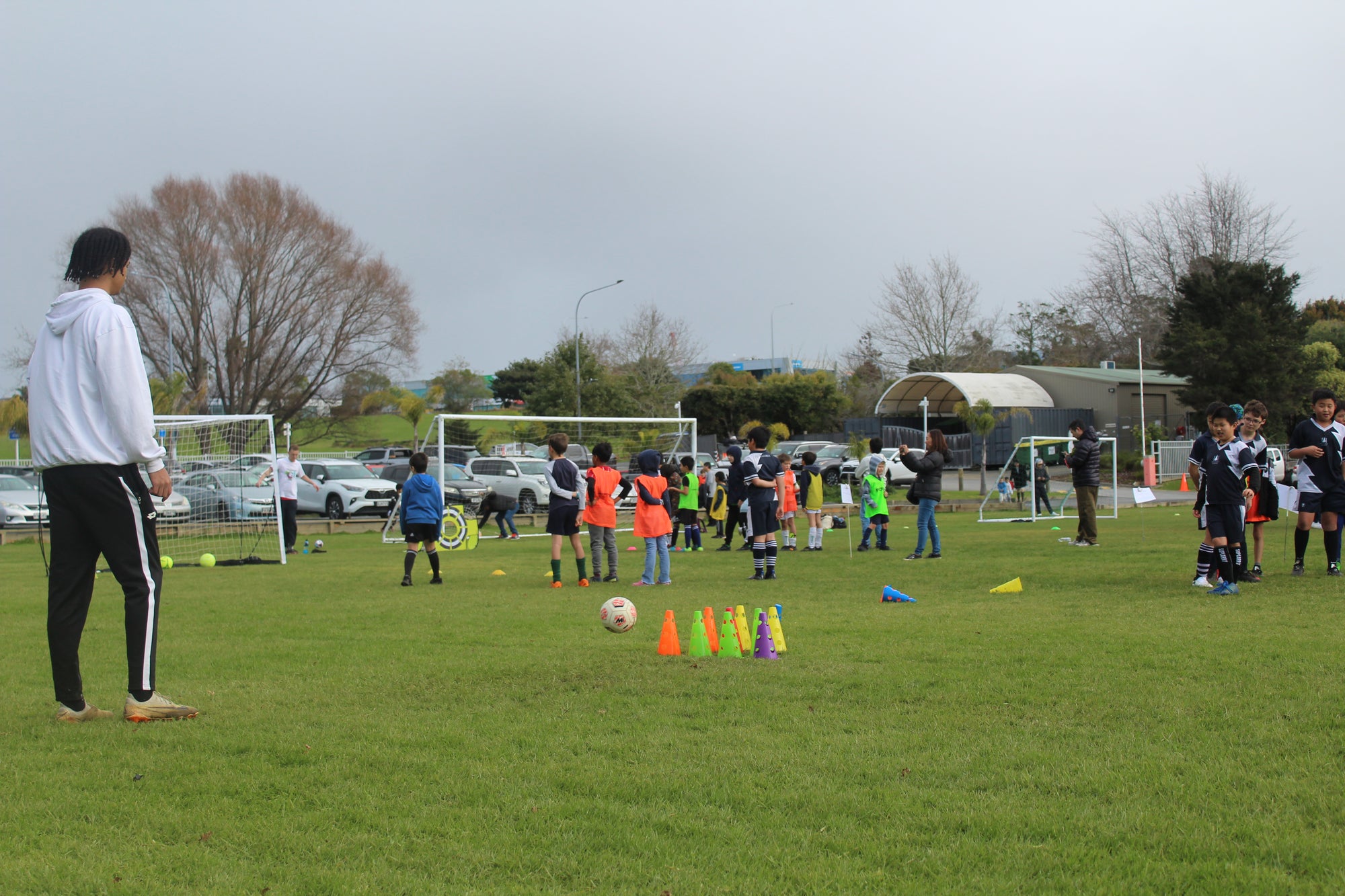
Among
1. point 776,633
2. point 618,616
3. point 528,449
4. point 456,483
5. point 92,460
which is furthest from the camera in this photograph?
point 528,449

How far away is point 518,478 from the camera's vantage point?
2823 centimetres

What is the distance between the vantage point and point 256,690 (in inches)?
236

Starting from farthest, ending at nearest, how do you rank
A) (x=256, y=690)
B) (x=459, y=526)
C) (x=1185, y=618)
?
(x=459, y=526) < (x=1185, y=618) < (x=256, y=690)

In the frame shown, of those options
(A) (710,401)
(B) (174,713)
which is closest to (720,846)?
(B) (174,713)

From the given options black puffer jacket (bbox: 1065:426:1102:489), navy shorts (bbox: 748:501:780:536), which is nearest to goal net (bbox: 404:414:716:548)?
black puffer jacket (bbox: 1065:426:1102:489)

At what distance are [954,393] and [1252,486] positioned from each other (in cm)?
4314

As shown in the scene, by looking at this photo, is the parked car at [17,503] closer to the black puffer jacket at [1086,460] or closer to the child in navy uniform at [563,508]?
the child in navy uniform at [563,508]

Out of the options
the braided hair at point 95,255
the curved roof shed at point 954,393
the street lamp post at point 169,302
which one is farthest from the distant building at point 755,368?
the braided hair at point 95,255

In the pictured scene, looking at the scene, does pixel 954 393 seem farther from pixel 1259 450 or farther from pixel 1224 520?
pixel 1224 520

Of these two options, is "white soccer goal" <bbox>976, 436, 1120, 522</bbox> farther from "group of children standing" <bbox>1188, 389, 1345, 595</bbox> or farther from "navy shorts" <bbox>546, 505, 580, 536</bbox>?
"navy shorts" <bbox>546, 505, 580, 536</bbox>

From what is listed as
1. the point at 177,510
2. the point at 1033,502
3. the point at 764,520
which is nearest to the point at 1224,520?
the point at 764,520

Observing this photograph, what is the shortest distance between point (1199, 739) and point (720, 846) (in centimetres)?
243

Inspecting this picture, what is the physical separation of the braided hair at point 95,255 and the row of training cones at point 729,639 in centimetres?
385

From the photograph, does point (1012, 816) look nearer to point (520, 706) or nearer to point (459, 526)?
point (520, 706)
